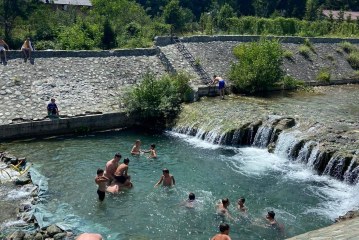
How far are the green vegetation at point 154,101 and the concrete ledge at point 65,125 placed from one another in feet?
2.78

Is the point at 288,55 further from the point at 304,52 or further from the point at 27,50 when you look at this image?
the point at 27,50

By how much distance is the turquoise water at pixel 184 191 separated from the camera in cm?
1276

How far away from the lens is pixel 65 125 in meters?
21.7

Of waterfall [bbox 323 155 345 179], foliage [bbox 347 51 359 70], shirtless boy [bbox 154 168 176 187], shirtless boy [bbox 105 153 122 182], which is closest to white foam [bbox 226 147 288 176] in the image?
waterfall [bbox 323 155 345 179]

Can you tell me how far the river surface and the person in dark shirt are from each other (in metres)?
1.30

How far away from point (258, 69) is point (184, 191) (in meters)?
13.0

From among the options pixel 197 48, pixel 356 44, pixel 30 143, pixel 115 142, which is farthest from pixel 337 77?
pixel 30 143

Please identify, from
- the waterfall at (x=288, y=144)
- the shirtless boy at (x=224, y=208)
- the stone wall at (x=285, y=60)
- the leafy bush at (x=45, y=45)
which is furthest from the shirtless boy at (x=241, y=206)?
the leafy bush at (x=45, y=45)

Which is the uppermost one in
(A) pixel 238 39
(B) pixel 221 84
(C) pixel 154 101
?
(A) pixel 238 39

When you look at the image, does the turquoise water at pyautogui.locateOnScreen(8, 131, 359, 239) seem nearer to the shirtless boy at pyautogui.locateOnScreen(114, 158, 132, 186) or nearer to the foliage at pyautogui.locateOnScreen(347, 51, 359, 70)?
the shirtless boy at pyautogui.locateOnScreen(114, 158, 132, 186)

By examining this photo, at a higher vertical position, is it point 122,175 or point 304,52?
point 304,52

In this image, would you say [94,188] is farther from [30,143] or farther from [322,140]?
[322,140]

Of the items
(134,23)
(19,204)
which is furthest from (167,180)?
(134,23)

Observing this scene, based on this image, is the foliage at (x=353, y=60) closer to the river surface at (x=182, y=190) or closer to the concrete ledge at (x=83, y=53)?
the river surface at (x=182, y=190)
